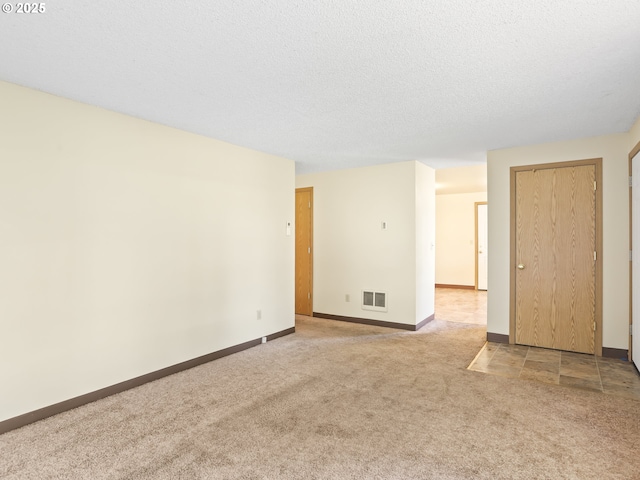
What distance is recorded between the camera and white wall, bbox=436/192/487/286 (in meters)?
9.25

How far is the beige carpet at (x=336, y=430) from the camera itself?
210 centimetres

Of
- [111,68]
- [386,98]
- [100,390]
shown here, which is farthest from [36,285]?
[386,98]

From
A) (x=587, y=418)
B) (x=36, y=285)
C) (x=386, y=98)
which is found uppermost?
(x=386, y=98)

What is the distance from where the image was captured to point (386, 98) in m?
2.91

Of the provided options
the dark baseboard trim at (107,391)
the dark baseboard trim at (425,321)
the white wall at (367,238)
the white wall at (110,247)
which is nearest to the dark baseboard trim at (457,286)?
the dark baseboard trim at (425,321)

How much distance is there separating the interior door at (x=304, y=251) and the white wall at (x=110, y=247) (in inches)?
67.2

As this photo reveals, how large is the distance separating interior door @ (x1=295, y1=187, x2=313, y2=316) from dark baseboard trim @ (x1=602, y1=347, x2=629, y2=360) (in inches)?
153

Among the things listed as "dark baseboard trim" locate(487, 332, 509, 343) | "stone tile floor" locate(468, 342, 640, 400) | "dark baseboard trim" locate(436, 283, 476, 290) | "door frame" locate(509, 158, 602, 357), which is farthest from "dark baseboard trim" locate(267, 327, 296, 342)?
"dark baseboard trim" locate(436, 283, 476, 290)

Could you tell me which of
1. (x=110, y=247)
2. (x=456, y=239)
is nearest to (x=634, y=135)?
(x=110, y=247)

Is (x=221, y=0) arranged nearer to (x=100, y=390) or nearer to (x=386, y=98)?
(x=386, y=98)

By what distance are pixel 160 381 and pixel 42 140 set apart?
219 centimetres

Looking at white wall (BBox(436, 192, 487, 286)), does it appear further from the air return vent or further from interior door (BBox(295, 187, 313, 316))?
interior door (BBox(295, 187, 313, 316))

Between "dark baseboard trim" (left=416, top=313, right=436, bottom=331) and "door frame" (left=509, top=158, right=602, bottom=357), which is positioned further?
"dark baseboard trim" (left=416, top=313, right=436, bottom=331)

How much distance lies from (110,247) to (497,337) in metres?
4.35
